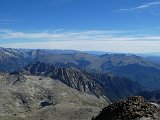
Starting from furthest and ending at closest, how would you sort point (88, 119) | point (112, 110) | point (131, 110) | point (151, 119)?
point (88, 119)
point (112, 110)
point (131, 110)
point (151, 119)

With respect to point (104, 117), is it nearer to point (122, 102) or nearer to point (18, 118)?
point (122, 102)

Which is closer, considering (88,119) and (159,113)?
(159,113)

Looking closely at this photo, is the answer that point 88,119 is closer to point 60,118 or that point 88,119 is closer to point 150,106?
point 60,118

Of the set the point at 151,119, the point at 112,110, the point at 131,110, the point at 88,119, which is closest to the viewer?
the point at 151,119

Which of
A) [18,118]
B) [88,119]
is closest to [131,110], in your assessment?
[88,119]

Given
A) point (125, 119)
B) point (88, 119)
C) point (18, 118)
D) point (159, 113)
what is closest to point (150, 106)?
point (159, 113)

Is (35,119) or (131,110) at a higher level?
(131,110)
